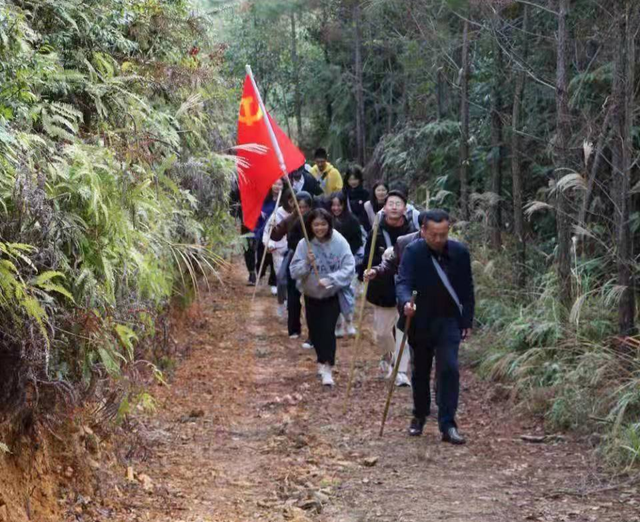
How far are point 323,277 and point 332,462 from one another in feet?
10.9

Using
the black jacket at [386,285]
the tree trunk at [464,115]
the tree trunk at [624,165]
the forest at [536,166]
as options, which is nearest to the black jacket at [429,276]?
the forest at [536,166]

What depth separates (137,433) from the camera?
751cm

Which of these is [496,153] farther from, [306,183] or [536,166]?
[306,183]

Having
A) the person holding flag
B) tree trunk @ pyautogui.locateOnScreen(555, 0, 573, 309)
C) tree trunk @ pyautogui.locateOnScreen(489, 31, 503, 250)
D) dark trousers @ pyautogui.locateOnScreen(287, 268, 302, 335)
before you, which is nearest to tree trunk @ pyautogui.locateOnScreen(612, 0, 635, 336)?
tree trunk @ pyautogui.locateOnScreen(555, 0, 573, 309)

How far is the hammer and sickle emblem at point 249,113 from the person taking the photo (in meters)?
11.9

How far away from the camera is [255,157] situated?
483 inches

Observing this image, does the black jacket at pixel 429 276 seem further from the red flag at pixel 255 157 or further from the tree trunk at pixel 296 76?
the tree trunk at pixel 296 76

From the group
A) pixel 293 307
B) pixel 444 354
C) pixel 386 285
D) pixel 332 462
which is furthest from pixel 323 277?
pixel 332 462

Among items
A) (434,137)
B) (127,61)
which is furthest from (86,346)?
(434,137)

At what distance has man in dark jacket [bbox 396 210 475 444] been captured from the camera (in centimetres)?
834

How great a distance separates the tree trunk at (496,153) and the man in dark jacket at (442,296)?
5.42 m

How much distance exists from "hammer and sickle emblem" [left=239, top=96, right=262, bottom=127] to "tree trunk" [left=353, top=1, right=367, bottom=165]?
10.5 metres

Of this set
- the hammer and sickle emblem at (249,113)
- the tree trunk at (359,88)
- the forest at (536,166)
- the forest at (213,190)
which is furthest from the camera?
the tree trunk at (359,88)

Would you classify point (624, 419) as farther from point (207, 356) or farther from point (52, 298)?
point (207, 356)
